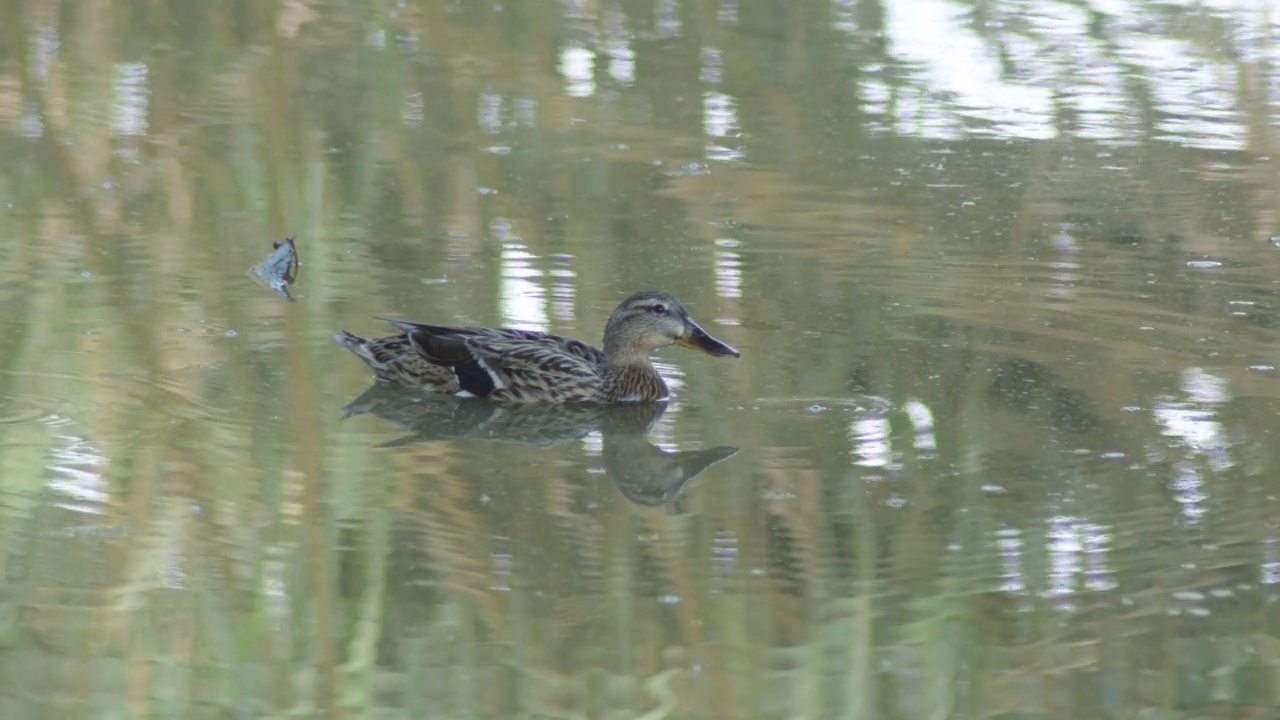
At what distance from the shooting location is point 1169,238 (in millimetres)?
9055

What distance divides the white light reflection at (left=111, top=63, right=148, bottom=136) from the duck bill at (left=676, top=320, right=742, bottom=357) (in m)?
4.26

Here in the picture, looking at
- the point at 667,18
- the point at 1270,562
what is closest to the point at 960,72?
the point at 667,18

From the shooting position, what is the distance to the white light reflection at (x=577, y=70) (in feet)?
38.1

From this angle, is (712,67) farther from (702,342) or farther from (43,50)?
(702,342)

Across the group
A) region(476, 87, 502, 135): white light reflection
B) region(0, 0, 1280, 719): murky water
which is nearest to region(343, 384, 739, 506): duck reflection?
region(0, 0, 1280, 719): murky water

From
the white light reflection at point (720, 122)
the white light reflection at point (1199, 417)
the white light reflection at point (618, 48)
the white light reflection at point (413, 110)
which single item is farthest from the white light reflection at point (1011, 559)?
the white light reflection at point (618, 48)

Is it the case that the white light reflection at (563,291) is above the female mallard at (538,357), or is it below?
below

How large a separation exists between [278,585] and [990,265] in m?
4.19

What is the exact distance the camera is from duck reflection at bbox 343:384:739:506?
616 centimetres

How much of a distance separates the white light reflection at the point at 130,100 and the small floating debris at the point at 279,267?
2.56 metres

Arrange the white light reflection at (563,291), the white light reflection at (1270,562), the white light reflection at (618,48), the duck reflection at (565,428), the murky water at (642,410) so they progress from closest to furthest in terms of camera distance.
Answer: the murky water at (642,410)
the white light reflection at (1270,562)
the duck reflection at (565,428)
the white light reflection at (563,291)
the white light reflection at (618,48)

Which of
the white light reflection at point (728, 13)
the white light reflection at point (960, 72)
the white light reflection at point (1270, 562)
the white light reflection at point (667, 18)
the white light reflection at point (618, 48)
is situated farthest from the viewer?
the white light reflection at point (728, 13)

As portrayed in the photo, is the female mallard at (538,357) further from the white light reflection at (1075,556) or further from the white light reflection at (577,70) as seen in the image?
the white light reflection at (577,70)

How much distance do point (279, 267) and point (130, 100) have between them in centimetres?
349
